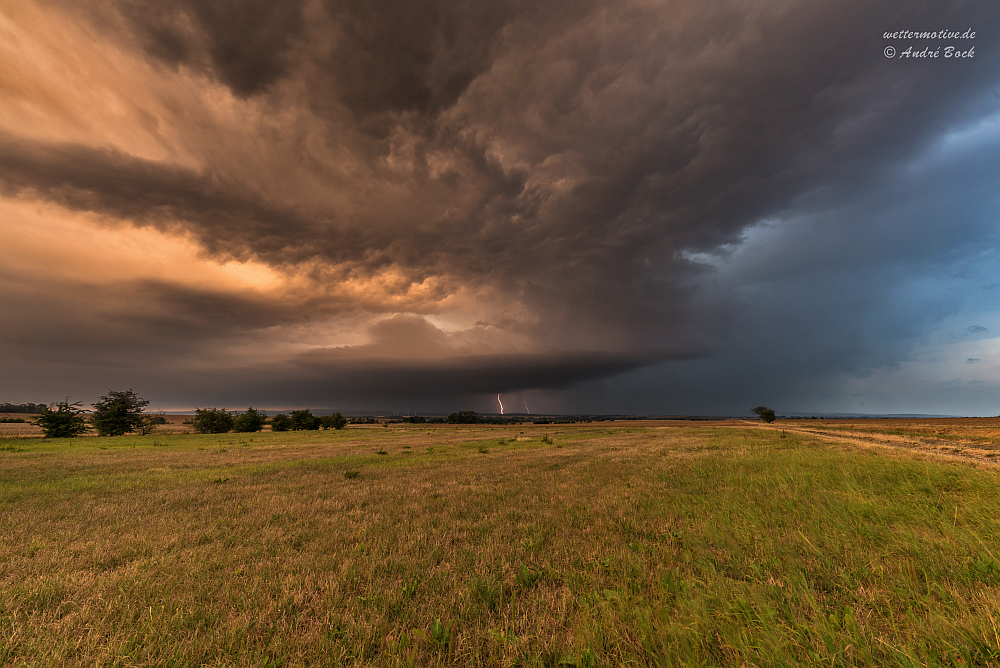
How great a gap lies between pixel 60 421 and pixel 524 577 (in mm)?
95784

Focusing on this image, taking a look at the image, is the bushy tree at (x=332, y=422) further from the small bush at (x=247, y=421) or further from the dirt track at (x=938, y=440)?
the dirt track at (x=938, y=440)

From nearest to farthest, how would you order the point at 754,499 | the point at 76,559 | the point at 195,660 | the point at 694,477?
the point at 195,660 < the point at 76,559 < the point at 754,499 < the point at 694,477

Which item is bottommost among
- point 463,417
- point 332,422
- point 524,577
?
point 463,417

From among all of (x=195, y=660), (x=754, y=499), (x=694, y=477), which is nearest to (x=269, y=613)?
(x=195, y=660)

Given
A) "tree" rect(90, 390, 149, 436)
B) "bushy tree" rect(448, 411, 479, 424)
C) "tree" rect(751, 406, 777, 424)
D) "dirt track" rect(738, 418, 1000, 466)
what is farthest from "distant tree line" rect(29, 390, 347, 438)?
"tree" rect(751, 406, 777, 424)

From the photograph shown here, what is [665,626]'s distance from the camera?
4.72 metres

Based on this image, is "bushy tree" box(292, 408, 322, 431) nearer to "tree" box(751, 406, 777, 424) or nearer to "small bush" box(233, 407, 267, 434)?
"small bush" box(233, 407, 267, 434)

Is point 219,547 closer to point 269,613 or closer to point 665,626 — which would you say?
point 269,613

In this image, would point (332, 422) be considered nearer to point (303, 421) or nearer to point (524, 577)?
point (303, 421)

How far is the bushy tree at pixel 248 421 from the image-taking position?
306 ft

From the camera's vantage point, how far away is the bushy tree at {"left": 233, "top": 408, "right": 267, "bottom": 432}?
93375 mm

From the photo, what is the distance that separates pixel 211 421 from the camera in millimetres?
89812

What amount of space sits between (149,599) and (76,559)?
3.70 m

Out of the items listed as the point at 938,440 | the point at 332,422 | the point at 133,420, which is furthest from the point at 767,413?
the point at 133,420
